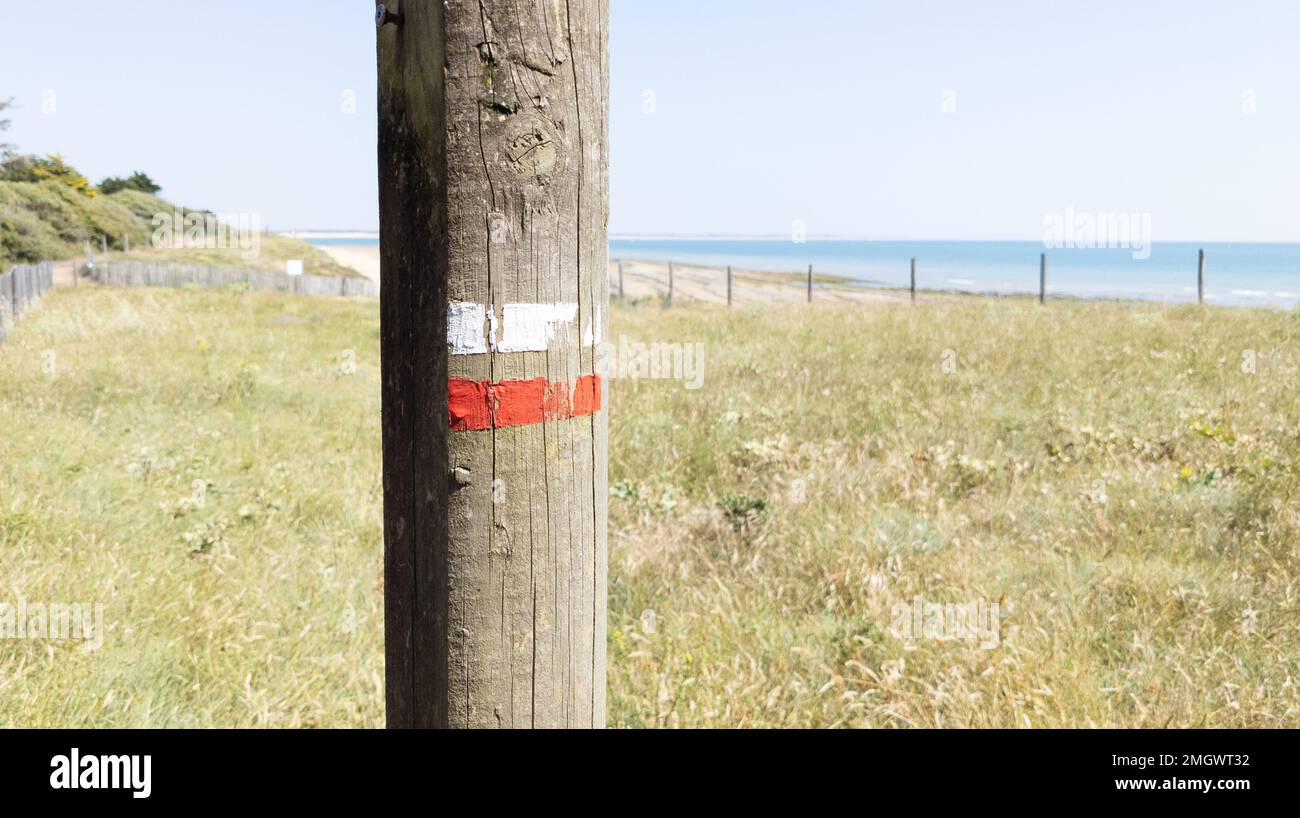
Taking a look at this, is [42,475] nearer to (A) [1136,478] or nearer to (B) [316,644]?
(B) [316,644]

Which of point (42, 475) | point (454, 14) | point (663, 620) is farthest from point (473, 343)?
point (42, 475)

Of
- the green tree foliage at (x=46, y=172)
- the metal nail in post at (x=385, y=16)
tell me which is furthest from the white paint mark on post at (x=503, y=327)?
the green tree foliage at (x=46, y=172)

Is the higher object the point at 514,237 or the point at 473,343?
the point at 514,237

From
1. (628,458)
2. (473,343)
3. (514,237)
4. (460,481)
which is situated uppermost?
(514,237)

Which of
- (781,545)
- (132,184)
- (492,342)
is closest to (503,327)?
(492,342)

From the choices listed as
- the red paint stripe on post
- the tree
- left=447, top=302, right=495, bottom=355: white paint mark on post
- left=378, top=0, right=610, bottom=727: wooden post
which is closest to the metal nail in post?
left=378, top=0, right=610, bottom=727: wooden post

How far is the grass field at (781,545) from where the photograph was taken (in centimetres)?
314

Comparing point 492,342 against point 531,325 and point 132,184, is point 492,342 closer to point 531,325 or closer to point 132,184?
point 531,325

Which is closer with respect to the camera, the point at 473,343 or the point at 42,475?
A: the point at 473,343

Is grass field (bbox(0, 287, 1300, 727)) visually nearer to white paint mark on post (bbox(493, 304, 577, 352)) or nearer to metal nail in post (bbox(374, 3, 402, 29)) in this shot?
white paint mark on post (bbox(493, 304, 577, 352))

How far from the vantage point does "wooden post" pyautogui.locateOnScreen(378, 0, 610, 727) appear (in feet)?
4.13

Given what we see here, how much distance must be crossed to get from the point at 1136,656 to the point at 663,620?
1970 millimetres

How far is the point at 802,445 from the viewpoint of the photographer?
6039mm

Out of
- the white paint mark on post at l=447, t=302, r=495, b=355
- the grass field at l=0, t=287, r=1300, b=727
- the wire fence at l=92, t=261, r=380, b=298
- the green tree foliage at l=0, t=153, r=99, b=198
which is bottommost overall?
the grass field at l=0, t=287, r=1300, b=727
